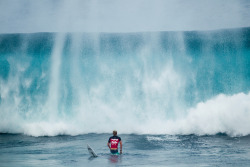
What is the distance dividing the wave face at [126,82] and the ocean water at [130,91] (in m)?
0.07

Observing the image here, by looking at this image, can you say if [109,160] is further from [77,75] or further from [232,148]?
[77,75]

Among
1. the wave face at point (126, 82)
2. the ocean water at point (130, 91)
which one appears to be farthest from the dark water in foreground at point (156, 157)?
the wave face at point (126, 82)

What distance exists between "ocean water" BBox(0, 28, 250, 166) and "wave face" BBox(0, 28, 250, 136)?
0.07 meters

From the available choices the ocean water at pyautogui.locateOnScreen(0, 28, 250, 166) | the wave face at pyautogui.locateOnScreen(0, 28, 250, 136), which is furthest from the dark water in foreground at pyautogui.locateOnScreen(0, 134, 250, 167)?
the wave face at pyautogui.locateOnScreen(0, 28, 250, 136)

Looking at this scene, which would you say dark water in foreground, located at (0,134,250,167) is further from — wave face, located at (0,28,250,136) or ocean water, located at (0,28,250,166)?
wave face, located at (0,28,250,136)

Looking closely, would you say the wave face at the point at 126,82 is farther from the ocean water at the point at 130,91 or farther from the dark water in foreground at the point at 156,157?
the dark water in foreground at the point at 156,157

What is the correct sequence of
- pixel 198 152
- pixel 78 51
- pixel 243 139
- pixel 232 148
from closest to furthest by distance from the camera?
1. pixel 198 152
2. pixel 232 148
3. pixel 243 139
4. pixel 78 51

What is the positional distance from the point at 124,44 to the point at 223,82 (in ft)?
29.6

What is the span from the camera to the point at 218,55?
973 inches

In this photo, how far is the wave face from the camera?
52.6ft

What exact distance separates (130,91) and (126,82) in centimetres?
93

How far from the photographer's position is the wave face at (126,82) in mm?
16031

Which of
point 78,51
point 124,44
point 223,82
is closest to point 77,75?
point 78,51

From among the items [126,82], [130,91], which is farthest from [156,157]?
[126,82]
